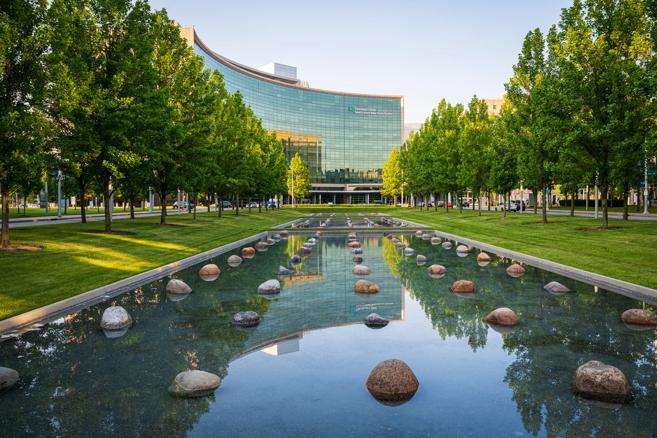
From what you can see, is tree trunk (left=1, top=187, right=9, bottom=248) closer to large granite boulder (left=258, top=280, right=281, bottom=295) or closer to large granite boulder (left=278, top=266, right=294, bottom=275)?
large granite boulder (left=278, top=266, right=294, bottom=275)

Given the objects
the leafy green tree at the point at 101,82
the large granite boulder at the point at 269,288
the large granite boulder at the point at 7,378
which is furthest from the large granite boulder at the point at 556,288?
the leafy green tree at the point at 101,82

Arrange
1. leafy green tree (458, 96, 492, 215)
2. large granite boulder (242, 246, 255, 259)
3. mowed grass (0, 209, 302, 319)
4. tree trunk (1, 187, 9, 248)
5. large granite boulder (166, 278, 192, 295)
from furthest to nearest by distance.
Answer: leafy green tree (458, 96, 492, 215), large granite boulder (242, 246, 255, 259), tree trunk (1, 187, 9, 248), large granite boulder (166, 278, 192, 295), mowed grass (0, 209, 302, 319)

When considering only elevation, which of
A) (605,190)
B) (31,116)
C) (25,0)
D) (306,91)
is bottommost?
(605,190)

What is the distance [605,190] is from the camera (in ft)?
86.2

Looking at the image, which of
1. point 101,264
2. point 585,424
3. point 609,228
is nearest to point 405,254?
point 101,264

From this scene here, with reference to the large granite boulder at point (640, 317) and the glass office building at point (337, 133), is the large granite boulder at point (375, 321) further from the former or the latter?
the glass office building at point (337, 133)

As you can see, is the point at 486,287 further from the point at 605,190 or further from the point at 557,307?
the point at 605,190

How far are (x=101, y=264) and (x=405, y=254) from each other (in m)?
11.5

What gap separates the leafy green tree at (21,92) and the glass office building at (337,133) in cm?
12882

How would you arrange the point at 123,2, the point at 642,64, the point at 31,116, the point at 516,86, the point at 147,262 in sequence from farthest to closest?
the point at 516,86, the point at 642,64, the point at 123,2, the point at 147,262, the point at 31,116

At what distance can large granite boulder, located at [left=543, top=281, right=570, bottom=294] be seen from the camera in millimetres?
12266

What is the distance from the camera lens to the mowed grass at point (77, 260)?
36.9ft

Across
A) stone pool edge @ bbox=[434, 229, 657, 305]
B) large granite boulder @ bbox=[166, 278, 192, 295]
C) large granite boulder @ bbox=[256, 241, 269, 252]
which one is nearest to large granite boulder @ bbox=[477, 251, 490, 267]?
stone pool edge @ bbox=[434, 229, 657, 305]

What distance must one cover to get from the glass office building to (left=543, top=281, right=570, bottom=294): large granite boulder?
5338 inches
